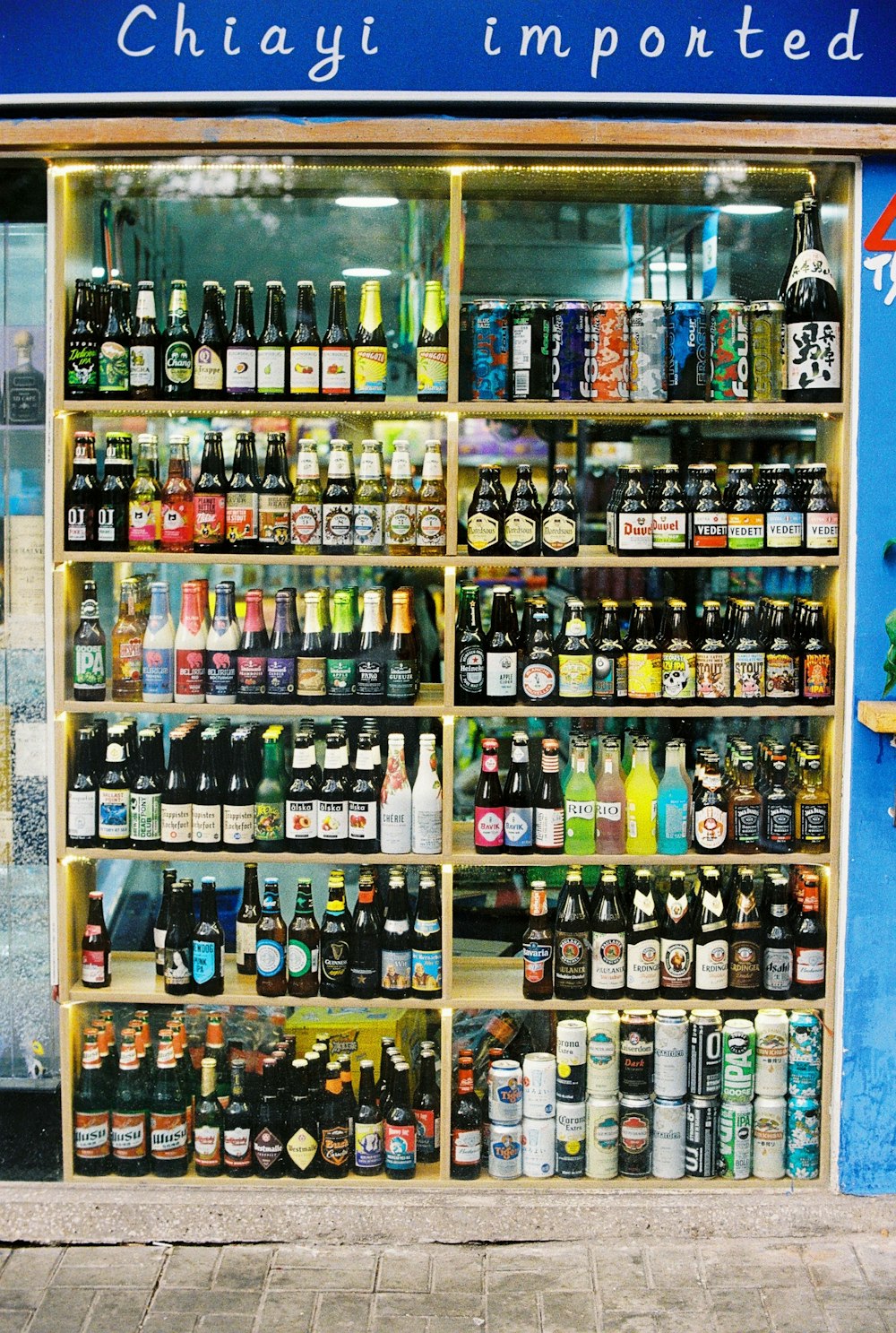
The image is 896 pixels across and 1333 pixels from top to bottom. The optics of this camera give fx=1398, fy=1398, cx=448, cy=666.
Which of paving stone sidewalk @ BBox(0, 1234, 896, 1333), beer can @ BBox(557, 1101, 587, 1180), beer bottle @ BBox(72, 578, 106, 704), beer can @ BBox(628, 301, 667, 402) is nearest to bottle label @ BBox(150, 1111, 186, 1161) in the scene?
paving stone sidewalk @ BBox(0, 1234, 896, 1333)

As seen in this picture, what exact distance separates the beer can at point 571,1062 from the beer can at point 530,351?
1603mm

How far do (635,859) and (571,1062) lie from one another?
1.79 feet

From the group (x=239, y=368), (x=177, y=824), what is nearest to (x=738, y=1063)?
(x=177, y=824)

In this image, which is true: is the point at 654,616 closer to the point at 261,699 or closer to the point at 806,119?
the point at 261,699

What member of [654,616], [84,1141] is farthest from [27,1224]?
[654,616]

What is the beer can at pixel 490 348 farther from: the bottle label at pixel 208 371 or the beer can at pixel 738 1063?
the beer can at pixel 738 1063

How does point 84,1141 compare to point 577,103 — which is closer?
point 577,103

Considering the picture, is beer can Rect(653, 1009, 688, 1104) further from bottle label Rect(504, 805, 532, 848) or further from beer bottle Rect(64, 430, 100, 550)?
beer bottle Rect(64, 430, 100, 550)

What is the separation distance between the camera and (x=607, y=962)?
354 cm

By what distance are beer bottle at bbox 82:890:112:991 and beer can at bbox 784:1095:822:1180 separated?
1.78m

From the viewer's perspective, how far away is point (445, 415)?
139 inches

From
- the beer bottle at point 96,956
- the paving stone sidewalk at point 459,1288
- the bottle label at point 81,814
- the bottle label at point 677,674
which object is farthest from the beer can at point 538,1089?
the bottle label at point 81,814

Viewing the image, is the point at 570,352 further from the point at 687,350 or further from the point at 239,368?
the point at 239,368

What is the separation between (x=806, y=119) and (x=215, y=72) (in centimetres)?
143
